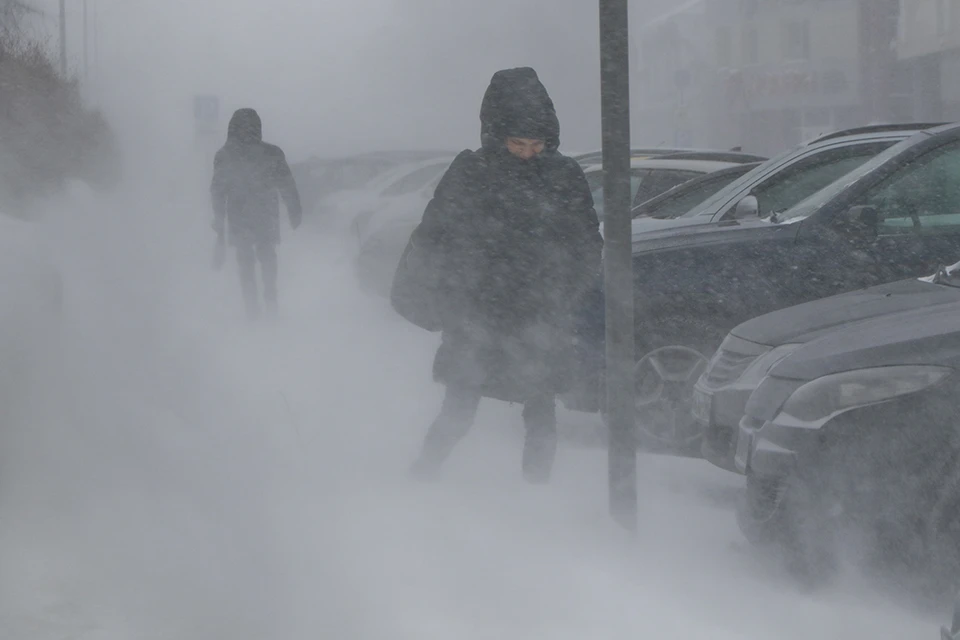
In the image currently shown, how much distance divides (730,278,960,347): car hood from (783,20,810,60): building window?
41004 mm

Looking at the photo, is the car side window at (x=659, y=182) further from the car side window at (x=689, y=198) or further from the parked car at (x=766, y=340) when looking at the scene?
the parked car at (x=766, y=340)

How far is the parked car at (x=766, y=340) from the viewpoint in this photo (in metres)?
4.61

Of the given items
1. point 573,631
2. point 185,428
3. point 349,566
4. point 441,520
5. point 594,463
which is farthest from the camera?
point 185,428

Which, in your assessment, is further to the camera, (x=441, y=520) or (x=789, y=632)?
(x=441, y=520)

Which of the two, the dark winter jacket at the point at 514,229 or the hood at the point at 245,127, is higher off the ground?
the hood at the point at 245,127

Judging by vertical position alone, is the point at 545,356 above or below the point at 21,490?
above

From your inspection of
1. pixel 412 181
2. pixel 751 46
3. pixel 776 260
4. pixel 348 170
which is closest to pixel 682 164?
pixel 776 260

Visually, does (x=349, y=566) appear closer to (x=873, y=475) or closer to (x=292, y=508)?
(x=292, y=508)

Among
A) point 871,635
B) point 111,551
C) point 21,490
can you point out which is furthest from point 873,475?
point 21,490

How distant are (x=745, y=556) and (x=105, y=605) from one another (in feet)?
7.33

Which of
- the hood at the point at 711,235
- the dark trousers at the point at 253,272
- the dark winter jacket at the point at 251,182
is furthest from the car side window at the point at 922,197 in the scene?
the dark trousers at the point at 253,272

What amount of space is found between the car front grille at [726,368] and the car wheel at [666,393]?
82 centimetres

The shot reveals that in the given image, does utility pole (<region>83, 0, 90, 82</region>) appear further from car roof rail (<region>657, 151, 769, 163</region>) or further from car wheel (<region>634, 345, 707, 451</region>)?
car wheel (<region>634, 345, 707, 451</region>)

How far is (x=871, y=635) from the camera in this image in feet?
12.7
